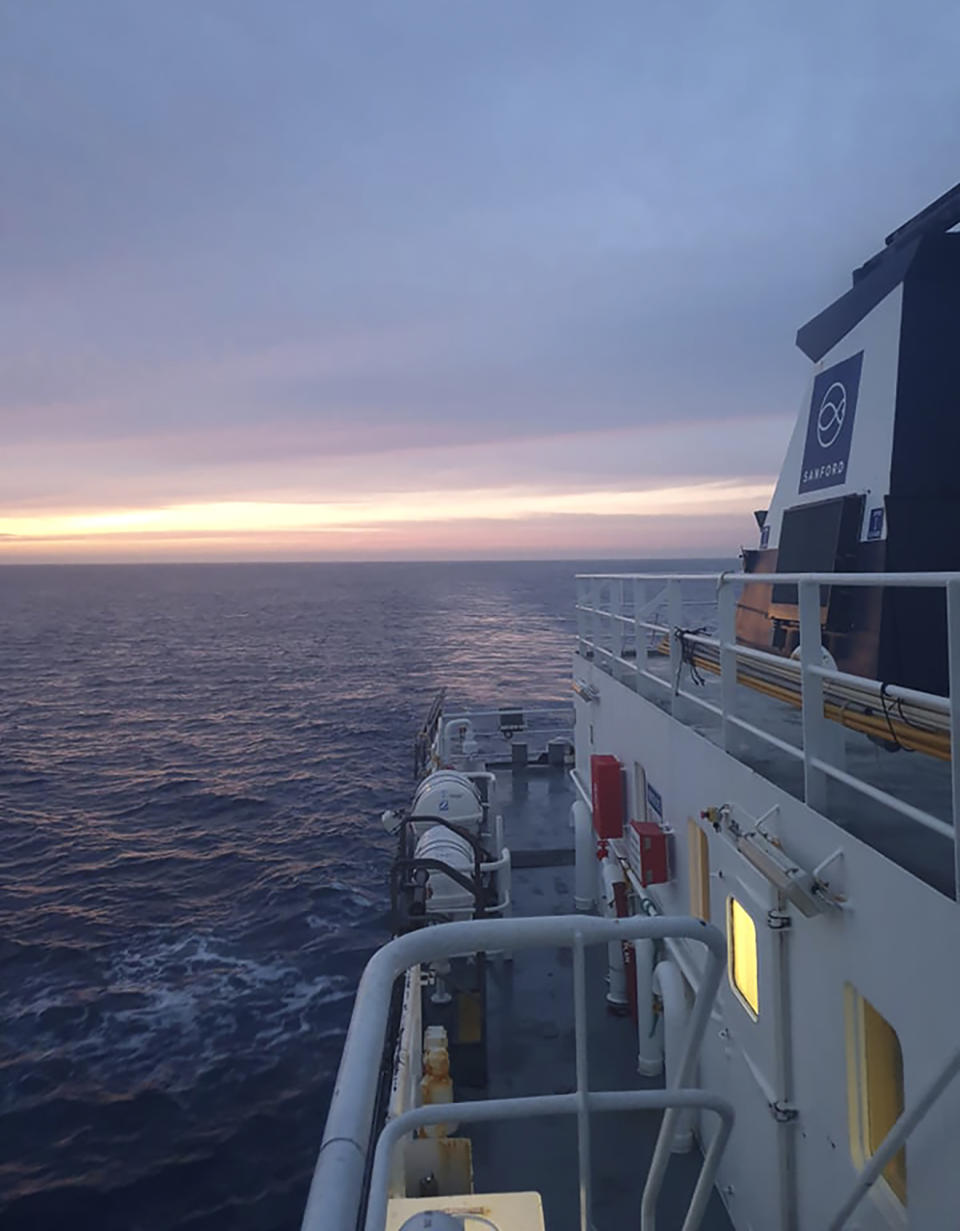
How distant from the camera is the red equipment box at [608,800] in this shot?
8.70 m

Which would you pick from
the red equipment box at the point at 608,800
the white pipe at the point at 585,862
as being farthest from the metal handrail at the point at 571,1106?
the white pipe at the point at 585,862

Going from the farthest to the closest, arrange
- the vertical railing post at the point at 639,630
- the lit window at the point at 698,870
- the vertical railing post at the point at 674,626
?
the vertical railing post at the point at 639,630 → the vertical railing post at the point at 674,626 → the lit window at the point at 698,870

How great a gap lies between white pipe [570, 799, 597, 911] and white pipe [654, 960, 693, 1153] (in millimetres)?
3852

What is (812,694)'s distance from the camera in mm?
4102

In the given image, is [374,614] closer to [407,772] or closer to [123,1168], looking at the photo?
[407,772]

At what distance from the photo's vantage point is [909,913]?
3.39 meters

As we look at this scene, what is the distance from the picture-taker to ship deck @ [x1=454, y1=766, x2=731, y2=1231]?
6531 mm

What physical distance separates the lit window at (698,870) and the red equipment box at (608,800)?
2211mm

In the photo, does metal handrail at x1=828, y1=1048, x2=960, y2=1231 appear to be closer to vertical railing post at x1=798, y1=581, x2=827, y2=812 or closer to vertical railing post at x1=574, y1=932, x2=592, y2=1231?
vertical railing post at x1=574, y1=932, x2=592, y2=1231

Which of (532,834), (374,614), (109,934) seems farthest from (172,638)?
(532,834)

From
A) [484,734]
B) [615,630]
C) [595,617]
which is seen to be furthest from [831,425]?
[484,734]

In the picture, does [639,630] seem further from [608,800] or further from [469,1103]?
[469,1103]

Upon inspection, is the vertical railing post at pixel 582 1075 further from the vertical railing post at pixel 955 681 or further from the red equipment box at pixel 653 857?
the red equipment box at pixel 653 857

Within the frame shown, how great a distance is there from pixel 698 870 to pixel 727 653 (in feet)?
6.74
